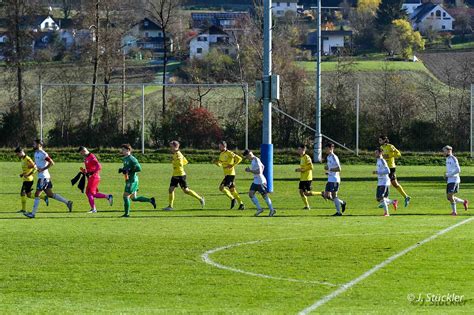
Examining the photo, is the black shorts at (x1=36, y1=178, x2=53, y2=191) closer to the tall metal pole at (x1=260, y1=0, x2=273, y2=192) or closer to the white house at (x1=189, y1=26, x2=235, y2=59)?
the tall metal pole at (x1=260, y1=0, x2=273, y2=192)

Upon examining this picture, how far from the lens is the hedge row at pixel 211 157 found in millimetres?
56062

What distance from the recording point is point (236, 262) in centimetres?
1891

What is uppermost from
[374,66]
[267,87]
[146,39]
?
[146,39]

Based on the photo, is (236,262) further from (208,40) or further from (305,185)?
(208,40)

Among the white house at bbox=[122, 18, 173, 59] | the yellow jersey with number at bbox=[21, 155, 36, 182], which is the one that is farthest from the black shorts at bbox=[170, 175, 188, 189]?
the white house at bbox=[122, 18, 173, 59]

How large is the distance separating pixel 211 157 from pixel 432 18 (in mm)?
97926

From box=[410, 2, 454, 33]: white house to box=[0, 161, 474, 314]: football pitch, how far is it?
380ft

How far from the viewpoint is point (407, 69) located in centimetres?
8938

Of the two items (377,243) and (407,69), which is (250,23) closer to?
(407,69)

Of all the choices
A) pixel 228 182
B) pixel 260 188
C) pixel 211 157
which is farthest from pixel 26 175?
pixel 211 157

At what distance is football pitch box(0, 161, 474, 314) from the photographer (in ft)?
50.3

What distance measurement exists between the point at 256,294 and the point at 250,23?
60780 mm

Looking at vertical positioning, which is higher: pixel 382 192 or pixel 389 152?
pixel 389 152

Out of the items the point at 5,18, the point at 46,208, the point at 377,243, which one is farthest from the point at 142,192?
the point at 5,18
